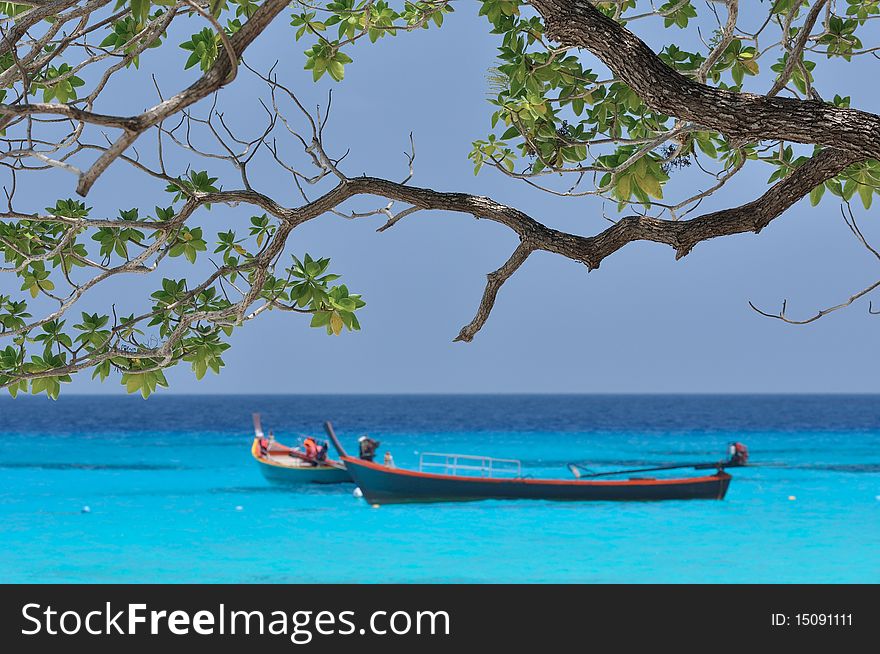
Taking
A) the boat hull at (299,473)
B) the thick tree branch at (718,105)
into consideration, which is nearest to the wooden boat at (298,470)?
the boat hull at (299,473)

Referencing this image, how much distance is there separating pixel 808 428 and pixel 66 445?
41.3 m

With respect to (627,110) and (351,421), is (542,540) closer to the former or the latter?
(627,110)

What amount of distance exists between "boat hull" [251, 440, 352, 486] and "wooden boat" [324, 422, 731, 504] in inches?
172

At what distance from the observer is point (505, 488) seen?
20.9 m

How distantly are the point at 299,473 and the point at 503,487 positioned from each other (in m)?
6.84

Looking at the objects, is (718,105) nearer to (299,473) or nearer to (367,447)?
(367,447)

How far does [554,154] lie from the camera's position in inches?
128

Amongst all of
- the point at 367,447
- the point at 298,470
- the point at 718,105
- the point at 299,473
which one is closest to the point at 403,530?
the point at 367,447

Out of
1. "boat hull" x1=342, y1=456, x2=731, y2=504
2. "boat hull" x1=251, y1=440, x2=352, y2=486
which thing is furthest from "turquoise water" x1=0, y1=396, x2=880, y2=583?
"boat hull" x1=251, y1=440, x2=352, y2=486

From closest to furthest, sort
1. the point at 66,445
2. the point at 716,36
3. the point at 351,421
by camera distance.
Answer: the point at 716,36, the point at 66,445, the point at 351,421

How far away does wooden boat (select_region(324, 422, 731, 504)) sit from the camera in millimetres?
19625

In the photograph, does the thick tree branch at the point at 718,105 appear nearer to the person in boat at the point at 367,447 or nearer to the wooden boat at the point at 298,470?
the person in boat at the point at 367,447

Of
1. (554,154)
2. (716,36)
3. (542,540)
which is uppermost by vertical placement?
(542,540)

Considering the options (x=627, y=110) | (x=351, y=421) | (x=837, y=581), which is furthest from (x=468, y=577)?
(x=351, y=421)
